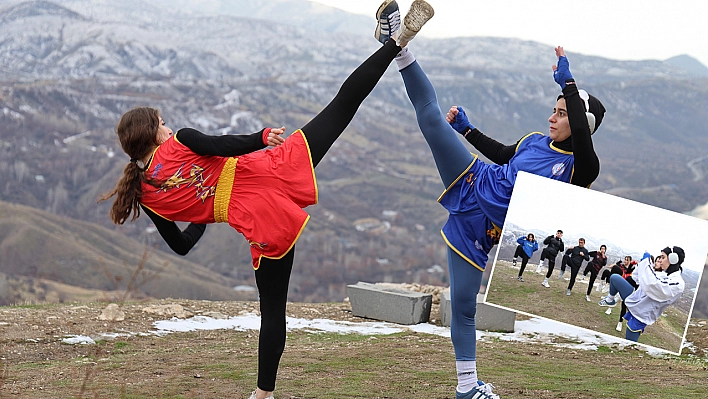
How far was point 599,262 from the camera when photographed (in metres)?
3.71

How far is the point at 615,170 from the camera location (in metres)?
177

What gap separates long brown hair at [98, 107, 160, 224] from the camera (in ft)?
12.3

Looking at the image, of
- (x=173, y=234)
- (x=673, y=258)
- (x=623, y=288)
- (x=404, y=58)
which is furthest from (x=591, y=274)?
(x=173, y=234)

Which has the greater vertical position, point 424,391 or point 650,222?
point 650,222

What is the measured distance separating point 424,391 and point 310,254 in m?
104

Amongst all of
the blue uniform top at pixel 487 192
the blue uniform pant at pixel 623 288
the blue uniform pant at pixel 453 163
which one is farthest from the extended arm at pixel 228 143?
the blue uniform pant at pixel 623 288

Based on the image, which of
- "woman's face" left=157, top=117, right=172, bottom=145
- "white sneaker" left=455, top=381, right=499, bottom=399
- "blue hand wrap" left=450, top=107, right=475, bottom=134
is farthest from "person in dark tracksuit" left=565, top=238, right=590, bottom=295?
"woman's face" left=157, top=117, right=172, bottom=145

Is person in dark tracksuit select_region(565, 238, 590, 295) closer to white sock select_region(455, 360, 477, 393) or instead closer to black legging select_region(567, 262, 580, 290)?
black legging select_region(567, 262, 580, 290)

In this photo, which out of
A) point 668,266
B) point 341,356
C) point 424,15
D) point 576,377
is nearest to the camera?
point 668,266

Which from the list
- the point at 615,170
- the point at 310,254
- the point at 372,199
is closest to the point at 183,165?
the point at 310,254

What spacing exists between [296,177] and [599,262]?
1730 millimetres

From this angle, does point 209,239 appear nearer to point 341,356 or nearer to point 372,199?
point 372,199

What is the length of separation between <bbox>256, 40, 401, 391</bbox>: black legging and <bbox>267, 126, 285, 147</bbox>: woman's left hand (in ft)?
0.62

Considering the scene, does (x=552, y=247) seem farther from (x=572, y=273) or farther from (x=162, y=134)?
(x=162, y=134)
